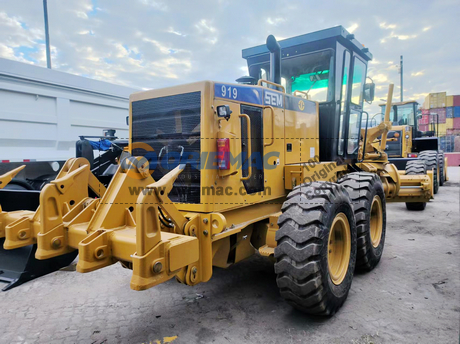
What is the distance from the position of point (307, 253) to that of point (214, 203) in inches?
35.1

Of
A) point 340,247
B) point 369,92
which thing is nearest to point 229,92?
point 340,247

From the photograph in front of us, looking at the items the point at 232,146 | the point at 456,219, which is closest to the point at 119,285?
the point at 232,146

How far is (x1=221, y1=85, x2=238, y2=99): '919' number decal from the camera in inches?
115

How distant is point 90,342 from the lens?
2.66m

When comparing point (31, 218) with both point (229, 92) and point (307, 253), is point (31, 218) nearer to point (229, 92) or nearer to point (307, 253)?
point (229, 92)

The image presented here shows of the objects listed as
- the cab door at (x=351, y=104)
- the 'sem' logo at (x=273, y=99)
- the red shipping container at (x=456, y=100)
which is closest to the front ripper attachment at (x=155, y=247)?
the 'sem' logo at (x=273, y=99)

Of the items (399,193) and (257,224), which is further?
(399,193)

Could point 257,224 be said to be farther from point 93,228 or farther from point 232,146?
point 93,228

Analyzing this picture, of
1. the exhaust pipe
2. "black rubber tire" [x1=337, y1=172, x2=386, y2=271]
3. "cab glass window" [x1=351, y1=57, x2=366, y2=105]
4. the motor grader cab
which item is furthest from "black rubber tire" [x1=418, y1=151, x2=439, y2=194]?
the exhaust pipe

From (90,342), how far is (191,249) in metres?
1.21

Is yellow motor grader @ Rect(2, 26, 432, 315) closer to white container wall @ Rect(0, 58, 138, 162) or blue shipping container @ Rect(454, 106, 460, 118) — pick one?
white container wall @ Rect(0, 58, 138, 162)

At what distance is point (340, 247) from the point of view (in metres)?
3.40

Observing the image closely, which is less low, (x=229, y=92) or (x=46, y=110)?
(x=46, y=110)

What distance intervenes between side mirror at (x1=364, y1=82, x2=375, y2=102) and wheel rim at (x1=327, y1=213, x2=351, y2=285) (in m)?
2.75
